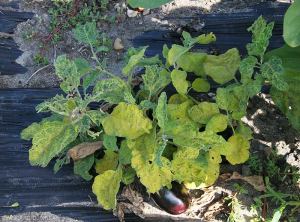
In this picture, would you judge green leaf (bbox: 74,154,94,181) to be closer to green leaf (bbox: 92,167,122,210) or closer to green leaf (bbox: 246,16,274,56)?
green leaf (bbox: 92,167,122,210)

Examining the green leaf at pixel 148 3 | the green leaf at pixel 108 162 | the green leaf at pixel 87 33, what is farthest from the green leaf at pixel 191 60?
the green leaf at pixel 108 162

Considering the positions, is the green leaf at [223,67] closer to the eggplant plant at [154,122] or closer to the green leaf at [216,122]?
the eggplant plant at [154,122]

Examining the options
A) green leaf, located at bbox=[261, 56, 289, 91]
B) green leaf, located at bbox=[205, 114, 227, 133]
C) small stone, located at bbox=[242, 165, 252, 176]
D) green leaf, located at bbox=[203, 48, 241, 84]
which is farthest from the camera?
small stone, located at bbox=[242, 165, 252, 176]

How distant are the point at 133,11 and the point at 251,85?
1318mm

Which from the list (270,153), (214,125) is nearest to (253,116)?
(270,153)

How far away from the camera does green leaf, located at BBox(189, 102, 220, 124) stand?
1.62 meters

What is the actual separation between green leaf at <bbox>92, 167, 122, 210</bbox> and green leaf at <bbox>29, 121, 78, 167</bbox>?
0.27 meters

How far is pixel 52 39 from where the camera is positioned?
256 cm

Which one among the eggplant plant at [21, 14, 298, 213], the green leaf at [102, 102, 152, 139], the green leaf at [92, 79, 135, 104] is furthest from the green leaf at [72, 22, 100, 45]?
the green leaf at [102, 102, 152, 139]

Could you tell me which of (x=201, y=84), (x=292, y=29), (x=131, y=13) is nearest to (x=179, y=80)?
(x=201, y=84)

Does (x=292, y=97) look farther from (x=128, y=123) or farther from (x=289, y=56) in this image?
(x=128, y=123)

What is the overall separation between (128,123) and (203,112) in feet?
1.24

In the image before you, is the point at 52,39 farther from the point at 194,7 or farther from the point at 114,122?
the point at 114,122

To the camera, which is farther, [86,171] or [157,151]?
[86,171]
